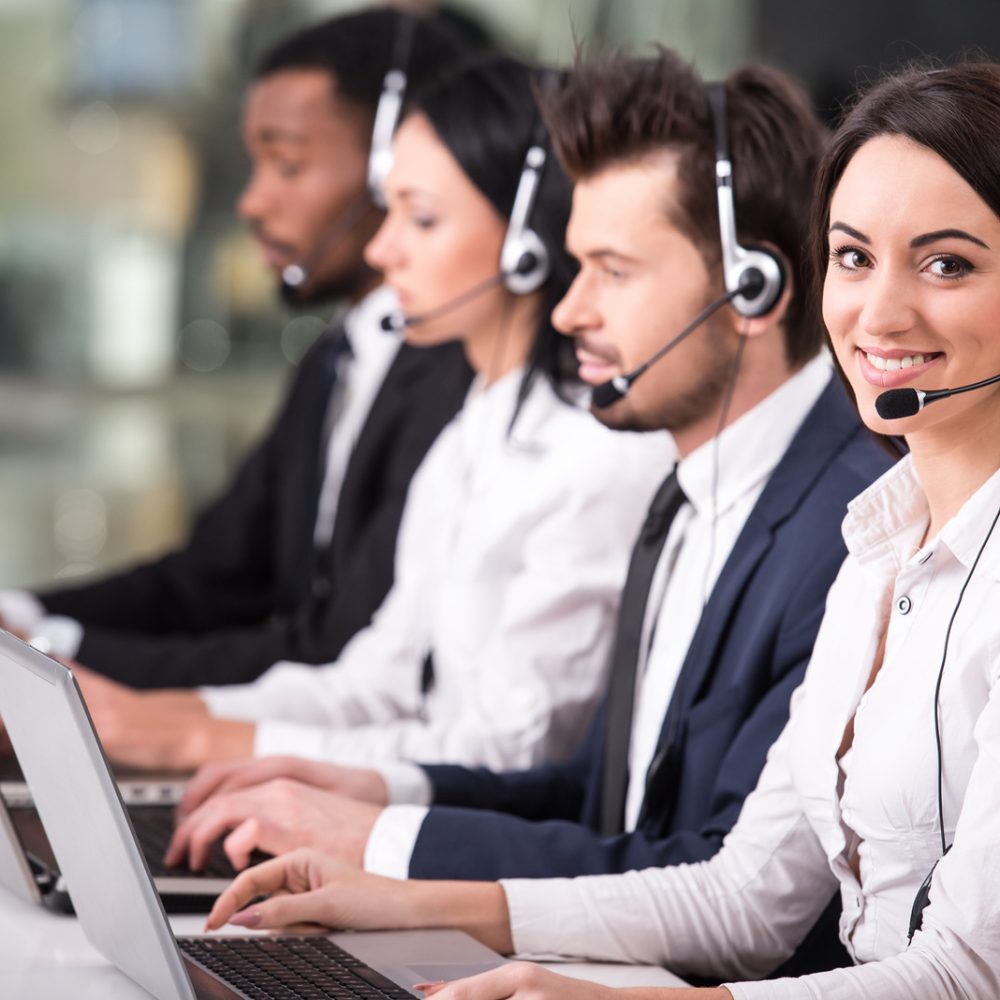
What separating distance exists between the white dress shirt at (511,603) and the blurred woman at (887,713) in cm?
54

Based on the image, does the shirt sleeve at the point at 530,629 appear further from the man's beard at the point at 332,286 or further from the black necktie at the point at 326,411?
the man's beard at the point at 332,286

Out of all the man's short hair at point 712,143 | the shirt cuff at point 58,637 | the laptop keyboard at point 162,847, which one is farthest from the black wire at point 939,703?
the shirt cuff at point 58,637

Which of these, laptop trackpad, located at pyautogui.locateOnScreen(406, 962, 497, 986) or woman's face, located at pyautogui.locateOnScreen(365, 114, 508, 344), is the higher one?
woman's face, located at pyautogui.locateOnScreen(365, 114, 508, 344)

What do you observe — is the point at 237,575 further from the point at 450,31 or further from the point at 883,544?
the point at 883,544

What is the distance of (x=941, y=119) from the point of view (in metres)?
1.16

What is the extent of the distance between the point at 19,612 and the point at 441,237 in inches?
36.8

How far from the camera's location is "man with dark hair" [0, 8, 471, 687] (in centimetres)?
255

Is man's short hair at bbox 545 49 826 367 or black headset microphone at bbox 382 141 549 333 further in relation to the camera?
black headset microphone at bbox 382 141 549 333

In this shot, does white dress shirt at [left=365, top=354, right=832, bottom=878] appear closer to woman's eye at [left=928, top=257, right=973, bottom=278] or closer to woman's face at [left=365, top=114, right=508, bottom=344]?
woman's eye at [left=928, top=257, right=973, bottom=278]

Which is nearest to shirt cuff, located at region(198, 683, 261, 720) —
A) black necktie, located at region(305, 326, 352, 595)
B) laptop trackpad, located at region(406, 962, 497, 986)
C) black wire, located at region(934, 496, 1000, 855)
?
black necktie, located at region(305, 326, 352, 595)

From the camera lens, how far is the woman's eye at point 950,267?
45.9 inches

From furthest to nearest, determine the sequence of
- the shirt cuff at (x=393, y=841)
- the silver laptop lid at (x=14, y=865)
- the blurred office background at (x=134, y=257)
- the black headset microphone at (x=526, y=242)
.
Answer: the blurred office background at (x=134, y=257), the black headset microphone at (x=526, y=242), the shirt cuff at (x=393, y=841), the silver laptop lid at (x=14, y=865)

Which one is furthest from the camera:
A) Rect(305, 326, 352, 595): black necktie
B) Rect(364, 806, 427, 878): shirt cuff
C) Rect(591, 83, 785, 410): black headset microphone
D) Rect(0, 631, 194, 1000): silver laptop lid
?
Rect(305, 326, 352, 595): black necktie

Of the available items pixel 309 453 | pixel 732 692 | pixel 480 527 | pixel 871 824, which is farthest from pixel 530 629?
pixel 309 453
